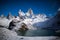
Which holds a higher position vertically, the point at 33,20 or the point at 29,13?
the point at 29,13

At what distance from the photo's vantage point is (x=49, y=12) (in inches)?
81.4

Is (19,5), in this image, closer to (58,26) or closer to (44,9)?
(44,9)

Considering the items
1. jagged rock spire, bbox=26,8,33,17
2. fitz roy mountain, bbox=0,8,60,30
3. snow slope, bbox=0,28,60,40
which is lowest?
snow slope, bbox=0,28,60,40

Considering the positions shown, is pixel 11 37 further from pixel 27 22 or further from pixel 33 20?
pixel 33 20

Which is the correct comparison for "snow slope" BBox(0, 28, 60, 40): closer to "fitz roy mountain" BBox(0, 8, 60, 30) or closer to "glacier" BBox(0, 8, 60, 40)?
"glacier" BBox(0, 8, 60, 40)

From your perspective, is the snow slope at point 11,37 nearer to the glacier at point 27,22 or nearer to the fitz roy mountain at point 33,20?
the glacier at point 27,22

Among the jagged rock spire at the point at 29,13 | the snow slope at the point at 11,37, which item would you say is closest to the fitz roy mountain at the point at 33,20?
the jagged rock spire at the point at 29,13

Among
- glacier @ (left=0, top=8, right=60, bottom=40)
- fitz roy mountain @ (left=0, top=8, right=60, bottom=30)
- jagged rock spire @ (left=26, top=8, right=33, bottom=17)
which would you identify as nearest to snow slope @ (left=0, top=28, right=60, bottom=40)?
glacier @ (left=0, top=8, right=60, bottom=40)

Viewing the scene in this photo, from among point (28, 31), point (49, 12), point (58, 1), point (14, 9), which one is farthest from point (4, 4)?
point (58, 1)

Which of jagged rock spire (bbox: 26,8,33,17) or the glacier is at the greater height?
jagged rock spire (bbox: 26,8,33,17)

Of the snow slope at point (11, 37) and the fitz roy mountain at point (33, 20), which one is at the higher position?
the fitz roy mountain at point (33, 20)

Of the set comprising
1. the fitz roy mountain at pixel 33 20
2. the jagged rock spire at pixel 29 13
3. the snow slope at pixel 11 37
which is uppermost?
the jagged rock spire at pixel 29 13

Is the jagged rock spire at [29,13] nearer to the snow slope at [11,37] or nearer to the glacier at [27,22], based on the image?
the glacier at [27,22]

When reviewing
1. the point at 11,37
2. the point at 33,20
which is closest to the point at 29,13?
the point at 33,20
